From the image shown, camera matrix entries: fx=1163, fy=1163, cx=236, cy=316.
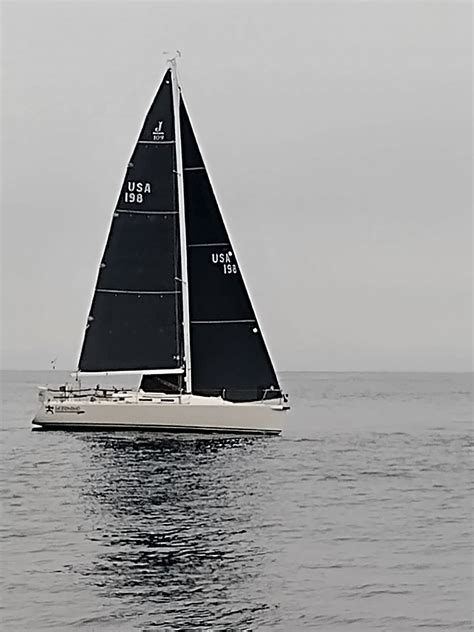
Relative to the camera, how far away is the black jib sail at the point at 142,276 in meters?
42.9

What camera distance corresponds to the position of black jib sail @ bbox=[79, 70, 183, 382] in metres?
42.9

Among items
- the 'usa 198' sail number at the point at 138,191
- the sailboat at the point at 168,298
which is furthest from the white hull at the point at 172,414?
the 'usa 198' sail number at the point at 138,191

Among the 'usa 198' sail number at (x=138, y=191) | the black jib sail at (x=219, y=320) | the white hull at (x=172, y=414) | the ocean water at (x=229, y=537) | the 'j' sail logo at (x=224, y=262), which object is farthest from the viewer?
the 'usa 198' sail number at (x=138, y=191)

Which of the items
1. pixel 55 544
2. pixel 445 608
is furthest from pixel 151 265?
pixel 445 608

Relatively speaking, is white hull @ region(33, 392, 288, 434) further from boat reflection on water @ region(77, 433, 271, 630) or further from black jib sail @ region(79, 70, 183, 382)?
black jib sail @ region(79, 70, 183, 382)

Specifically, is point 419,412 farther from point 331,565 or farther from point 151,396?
point 331,565

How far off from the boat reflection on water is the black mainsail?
3667mm

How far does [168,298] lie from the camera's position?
42844 millimetres

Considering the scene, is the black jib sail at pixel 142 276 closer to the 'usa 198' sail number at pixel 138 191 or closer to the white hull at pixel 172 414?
the 'usa 198' sail number at pixel 138 191

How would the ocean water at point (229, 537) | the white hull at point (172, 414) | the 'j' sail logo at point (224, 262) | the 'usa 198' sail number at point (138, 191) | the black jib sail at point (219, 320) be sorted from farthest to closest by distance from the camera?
the 'usa 198' sail number at point (138, 191) → the 'j' sail logo at point (224, 262) → the black jib sail at point (219, 320) → the white hull at point (172, 414) → the ocean water at point (229, 537)

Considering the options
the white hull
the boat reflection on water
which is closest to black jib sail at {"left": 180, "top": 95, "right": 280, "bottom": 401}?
the white hull

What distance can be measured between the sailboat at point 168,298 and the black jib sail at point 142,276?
0.12 feet

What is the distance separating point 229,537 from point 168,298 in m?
20.9

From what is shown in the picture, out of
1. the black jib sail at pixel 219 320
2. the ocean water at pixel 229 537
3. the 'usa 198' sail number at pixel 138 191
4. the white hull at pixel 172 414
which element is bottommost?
the ocean water at pixel 229 537
